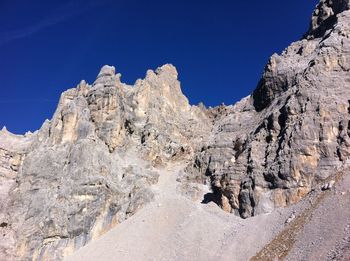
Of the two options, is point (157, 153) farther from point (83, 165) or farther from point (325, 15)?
point (325, 15)

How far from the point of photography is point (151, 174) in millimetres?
78062

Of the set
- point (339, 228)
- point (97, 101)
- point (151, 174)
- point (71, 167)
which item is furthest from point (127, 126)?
point (339, 228)

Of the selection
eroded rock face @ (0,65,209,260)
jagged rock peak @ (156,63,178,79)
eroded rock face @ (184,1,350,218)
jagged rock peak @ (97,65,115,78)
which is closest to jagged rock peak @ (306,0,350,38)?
eroded rock face @ (184,1,350,218)

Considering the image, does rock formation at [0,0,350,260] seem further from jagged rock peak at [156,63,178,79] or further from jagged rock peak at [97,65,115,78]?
jagged rock peak at [156,63,178,79]

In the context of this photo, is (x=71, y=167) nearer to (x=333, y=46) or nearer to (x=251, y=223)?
(x=251, y=223)

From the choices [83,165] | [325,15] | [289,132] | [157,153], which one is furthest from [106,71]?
[289,132]

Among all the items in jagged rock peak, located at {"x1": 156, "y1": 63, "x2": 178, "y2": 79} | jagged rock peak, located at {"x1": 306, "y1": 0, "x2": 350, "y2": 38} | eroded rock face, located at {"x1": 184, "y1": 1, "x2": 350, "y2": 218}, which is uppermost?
jagged rock peak, located at {"x1": 156, "y1": 63, "x2": 178, "y2": 79}

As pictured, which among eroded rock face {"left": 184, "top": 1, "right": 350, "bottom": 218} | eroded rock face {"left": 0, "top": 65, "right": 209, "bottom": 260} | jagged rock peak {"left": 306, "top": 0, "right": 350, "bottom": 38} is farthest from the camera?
jagged rock peak {"left": 306, "top": 0, "right": 350, "bottom": 38}

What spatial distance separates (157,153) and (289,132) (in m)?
38.5

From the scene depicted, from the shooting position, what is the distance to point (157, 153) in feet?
289

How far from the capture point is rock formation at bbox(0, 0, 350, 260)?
52.5 meters

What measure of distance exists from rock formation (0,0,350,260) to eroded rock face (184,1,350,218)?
0.14m

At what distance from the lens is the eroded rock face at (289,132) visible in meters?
50.8

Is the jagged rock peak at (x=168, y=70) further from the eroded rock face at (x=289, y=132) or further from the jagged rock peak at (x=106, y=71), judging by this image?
the eroded rock face at (x=289, y=132)
